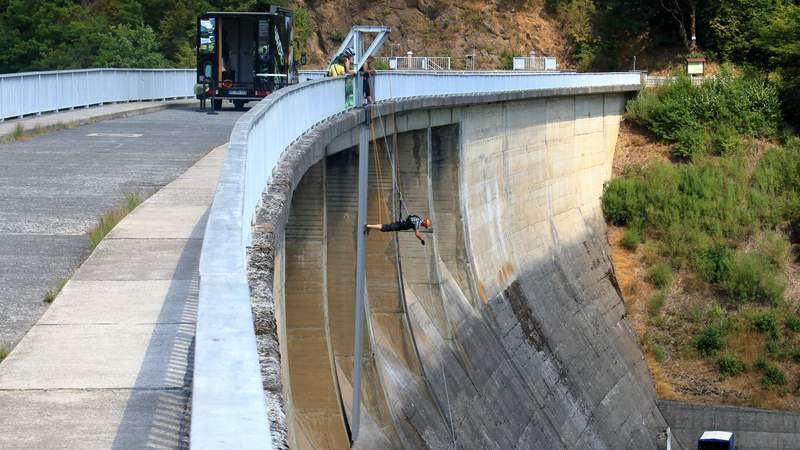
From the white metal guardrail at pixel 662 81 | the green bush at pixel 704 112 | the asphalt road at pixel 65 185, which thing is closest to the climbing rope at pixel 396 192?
the asphalt road at pixel 65 185

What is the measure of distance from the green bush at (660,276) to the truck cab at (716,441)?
785 cm

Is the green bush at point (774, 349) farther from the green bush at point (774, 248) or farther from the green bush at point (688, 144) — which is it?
the green bush at point (688, 144)

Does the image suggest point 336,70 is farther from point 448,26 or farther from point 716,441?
point 448,26

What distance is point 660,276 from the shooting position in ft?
125

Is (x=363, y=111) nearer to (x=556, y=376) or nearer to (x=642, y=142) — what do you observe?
(x=556, y=376)

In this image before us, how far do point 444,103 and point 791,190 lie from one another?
16.8 m

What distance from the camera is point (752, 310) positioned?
121ft

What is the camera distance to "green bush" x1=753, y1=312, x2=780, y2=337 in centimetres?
3600

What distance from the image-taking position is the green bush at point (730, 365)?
114ft

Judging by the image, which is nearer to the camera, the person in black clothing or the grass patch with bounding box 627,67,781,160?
the person in black clothing

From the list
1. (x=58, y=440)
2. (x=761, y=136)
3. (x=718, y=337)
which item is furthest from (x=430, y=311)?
(x=761, y=136)

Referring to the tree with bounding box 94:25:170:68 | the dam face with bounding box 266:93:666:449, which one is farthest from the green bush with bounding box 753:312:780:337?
the tree with bounding box 94:25:170:68

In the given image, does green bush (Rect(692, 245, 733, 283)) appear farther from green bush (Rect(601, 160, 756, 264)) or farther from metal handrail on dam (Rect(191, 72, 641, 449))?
metal handrail on dam (Rect(191, 72, 641, 449))

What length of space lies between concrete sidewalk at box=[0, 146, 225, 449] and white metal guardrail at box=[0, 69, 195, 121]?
18.0m
